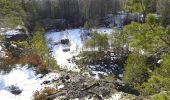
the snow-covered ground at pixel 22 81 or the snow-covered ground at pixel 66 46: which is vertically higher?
the snow-covered ground at pixel 22 81

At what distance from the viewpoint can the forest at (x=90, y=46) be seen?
14.9 m

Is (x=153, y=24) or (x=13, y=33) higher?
(x=153, y=24)

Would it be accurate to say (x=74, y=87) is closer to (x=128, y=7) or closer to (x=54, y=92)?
(x=54, y=92)

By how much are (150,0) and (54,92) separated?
12.6 meters

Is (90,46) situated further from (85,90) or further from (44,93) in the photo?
(85,90)

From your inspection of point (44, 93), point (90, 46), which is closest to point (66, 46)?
point (90, 46)

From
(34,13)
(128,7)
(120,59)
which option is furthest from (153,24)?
(34,13)

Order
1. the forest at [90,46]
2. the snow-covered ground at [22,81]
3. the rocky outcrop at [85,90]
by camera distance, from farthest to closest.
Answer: the snow-covered ground at [22,81], the rocky outcrop at [85,90], the forest at [90,46]

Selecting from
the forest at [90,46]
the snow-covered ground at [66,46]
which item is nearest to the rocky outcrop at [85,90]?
the forest at [90,46]

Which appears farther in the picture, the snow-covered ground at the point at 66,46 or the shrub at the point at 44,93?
the snow-covered ground at the point at 66,46

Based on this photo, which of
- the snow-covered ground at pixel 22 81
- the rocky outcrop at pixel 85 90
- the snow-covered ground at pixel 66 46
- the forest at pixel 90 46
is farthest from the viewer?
the snow-covered ground at pixel 66 46

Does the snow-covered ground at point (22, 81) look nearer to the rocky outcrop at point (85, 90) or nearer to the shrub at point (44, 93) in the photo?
the shrub at point (44, 93)

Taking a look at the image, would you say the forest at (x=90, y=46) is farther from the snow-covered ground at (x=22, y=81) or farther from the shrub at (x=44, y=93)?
the snow-covered ground at (x=22, y=81)

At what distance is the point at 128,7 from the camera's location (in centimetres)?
1499
